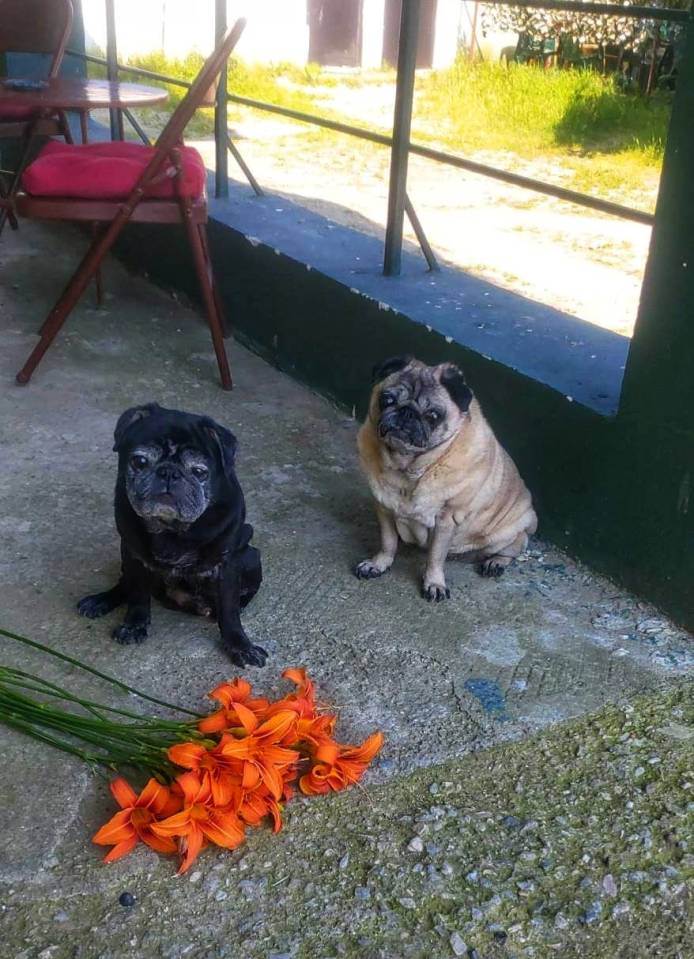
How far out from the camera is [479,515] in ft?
11.2

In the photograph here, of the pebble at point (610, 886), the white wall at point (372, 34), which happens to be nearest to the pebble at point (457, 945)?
the pebble at point (610, 886)

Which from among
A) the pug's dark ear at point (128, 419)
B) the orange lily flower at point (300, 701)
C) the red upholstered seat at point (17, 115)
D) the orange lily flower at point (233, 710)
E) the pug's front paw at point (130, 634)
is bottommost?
the pug's front paw at point (130, 634)

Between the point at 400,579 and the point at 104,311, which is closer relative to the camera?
the point at 400,579

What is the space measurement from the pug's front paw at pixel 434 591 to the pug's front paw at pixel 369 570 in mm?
176

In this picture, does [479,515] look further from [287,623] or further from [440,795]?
[440,795]

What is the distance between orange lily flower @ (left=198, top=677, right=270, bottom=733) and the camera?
236cm

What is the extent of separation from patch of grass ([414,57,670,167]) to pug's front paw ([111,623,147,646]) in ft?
24.8

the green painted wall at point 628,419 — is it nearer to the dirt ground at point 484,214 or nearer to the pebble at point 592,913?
the pebble at point 592,913

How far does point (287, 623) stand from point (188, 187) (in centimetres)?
223

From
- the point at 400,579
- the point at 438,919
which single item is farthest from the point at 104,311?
the point at 438,919

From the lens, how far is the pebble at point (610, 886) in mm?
2266

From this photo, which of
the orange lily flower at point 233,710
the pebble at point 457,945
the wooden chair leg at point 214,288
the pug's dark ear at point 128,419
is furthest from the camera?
the wooden chair leg at point 214,288

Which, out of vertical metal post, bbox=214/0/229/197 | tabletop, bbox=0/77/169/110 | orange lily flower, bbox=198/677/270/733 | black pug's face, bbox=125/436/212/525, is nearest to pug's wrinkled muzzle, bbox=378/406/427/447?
black pug's face, bbox=125/436/212/525

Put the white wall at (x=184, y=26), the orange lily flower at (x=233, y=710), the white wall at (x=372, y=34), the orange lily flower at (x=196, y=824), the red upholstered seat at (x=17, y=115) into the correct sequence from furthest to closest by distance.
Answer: the white wall at (x=372, y=34) → the white wall at (x=184, y=26) → the red upholstered seat at (x=17, y=115) → the orange lily flower at (x=233, y=710) → the orange lily flower at (x=196, y=824)
